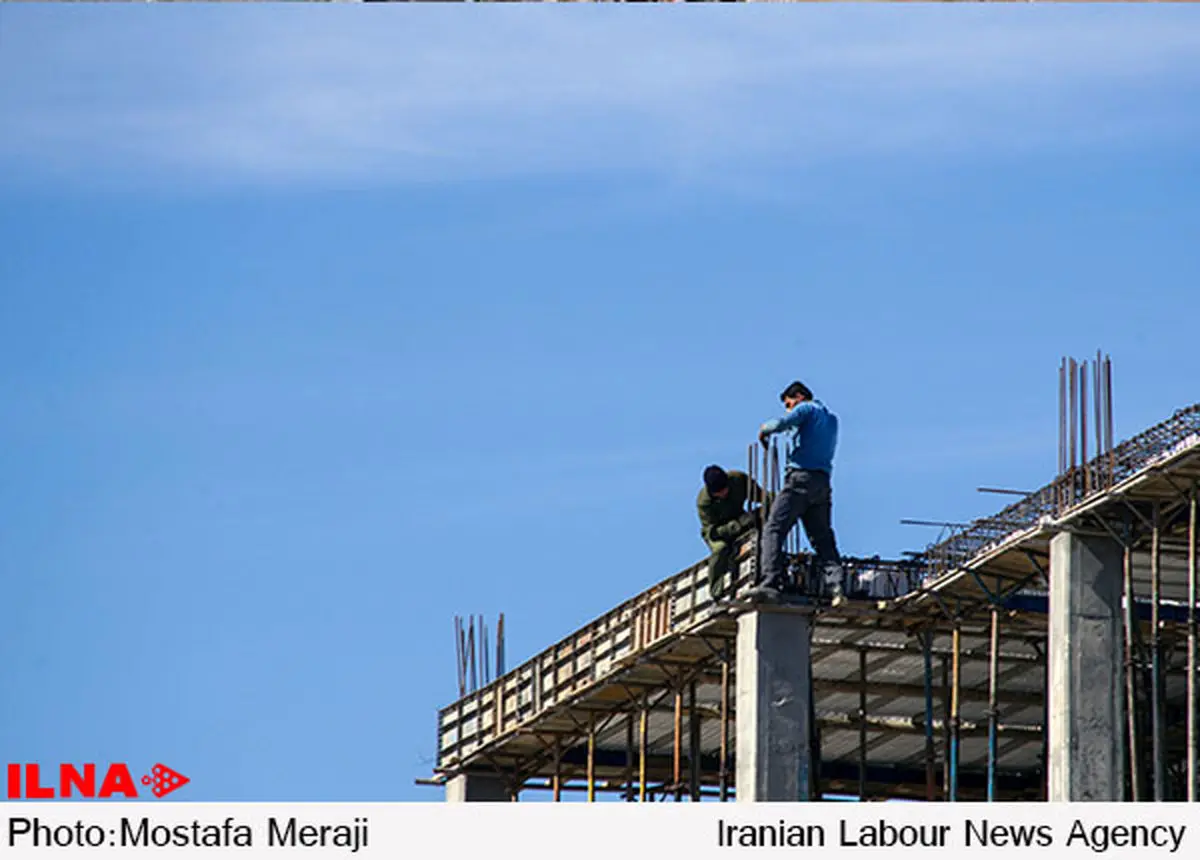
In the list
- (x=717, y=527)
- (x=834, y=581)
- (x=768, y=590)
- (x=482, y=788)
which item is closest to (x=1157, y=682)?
(x=834, y=581)

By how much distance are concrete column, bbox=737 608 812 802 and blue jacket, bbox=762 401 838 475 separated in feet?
6.83

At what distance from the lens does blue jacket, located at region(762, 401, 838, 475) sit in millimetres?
33188

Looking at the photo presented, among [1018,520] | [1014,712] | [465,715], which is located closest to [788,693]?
[1018,520]

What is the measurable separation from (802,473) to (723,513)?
2.37m

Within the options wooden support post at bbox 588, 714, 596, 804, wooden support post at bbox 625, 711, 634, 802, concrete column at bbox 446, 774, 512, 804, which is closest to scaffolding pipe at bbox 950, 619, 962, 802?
wooden support post at bbox 625, 711, 634, 802

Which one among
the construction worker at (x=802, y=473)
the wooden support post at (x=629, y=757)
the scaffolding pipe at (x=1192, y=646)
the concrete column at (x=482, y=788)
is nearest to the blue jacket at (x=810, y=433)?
the construction worker at (x=802, y=473)

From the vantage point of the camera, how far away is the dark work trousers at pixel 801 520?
1319 inches

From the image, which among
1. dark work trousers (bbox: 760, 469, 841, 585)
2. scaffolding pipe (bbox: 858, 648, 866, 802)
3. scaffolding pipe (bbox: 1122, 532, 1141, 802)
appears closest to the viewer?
scaffolding pipe (bbox: 1122, 532, 1141, 802)

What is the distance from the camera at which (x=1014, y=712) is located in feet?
144

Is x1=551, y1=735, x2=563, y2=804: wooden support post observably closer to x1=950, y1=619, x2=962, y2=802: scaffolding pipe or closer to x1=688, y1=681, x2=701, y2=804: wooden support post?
x1=688, y1=681, x2=701, y2=804: wooden support post

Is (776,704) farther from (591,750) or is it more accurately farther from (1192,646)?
(591,750)

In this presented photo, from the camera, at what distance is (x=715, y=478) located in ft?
116

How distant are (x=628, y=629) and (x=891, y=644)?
144 inches
